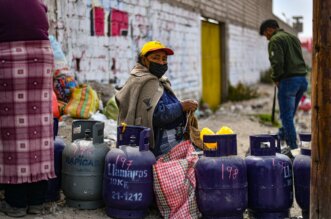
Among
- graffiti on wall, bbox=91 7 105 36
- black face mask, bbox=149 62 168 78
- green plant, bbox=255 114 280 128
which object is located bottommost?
green plant, bbox=255 114 280 128

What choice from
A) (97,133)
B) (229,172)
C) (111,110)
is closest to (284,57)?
(111,110)

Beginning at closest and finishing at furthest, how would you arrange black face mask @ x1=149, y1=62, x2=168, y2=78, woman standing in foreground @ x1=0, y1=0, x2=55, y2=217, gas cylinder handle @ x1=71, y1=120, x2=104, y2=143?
woman standing in foreground @ x1=0, y1=0, x2=55, y2=217 < gas cylinder handle @ x1=71, y1=120, x2=104, y2=143 < black face mask @ x1=149, y1=62, x2=168, y2=78

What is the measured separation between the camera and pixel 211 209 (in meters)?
3.81

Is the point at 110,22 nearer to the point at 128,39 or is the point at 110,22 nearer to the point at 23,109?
the point at 128,39

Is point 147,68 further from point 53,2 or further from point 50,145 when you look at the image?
point 53,2

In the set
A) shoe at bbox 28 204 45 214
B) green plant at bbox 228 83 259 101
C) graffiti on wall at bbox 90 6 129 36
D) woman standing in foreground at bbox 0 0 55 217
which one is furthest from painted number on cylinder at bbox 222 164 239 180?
green plant at bbox 228 83 259 101

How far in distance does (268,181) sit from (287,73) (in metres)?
3.18

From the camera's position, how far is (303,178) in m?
3.86

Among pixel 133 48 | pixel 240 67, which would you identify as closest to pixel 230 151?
pixel 133 48

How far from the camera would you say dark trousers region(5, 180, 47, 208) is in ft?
12.1

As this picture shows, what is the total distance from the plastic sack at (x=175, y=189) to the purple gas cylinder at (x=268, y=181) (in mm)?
449

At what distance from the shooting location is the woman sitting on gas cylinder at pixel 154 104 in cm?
427

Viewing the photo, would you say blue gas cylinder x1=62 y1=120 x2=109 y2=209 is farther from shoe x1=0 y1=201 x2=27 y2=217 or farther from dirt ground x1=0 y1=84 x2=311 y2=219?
shoe x1=0 y1=201 x2=27 y2=217

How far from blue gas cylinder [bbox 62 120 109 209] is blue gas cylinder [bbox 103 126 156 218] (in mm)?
118
